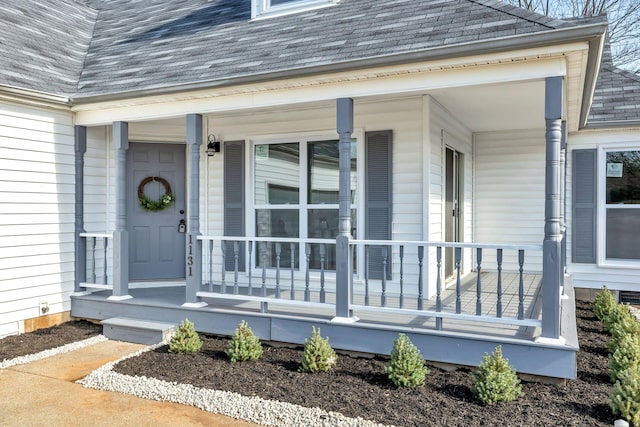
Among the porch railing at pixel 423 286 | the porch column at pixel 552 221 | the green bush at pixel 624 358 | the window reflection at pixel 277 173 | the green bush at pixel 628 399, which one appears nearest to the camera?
the green bush at pixel 628 399

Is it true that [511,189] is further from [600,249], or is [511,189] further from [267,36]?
[267,36]

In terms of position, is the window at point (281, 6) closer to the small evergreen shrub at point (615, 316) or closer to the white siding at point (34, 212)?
the white siding at point (34, 212)

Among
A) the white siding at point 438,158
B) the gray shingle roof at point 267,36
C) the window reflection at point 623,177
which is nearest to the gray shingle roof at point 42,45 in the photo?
the gray shingle roof at point 267,36

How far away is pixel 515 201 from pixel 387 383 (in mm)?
5257

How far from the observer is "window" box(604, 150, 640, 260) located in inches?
298

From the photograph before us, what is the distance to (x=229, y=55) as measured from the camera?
585 cm

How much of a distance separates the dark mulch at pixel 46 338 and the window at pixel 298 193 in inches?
86.6

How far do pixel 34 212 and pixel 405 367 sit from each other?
14.9 feet

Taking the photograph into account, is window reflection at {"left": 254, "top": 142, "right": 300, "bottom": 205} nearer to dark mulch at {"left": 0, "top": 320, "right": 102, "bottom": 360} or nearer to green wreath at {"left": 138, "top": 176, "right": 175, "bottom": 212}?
green wreath at {"left": 138, "top": 176, "right": 175, "bottom": 212}

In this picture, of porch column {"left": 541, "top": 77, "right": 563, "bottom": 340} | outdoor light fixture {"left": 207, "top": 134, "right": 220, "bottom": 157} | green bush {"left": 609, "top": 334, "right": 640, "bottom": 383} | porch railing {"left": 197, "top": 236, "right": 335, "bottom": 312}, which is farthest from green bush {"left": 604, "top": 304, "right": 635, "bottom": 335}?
outdoor light fixture {"left": 207, "top": 134, "right": 220, "bottom": 157}

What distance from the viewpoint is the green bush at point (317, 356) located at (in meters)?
4.28

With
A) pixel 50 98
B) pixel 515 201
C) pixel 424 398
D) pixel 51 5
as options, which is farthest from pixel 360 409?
pixel 51 5

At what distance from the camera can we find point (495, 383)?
3.59 m

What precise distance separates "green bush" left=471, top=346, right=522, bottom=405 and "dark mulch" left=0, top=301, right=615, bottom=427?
0.06 m
